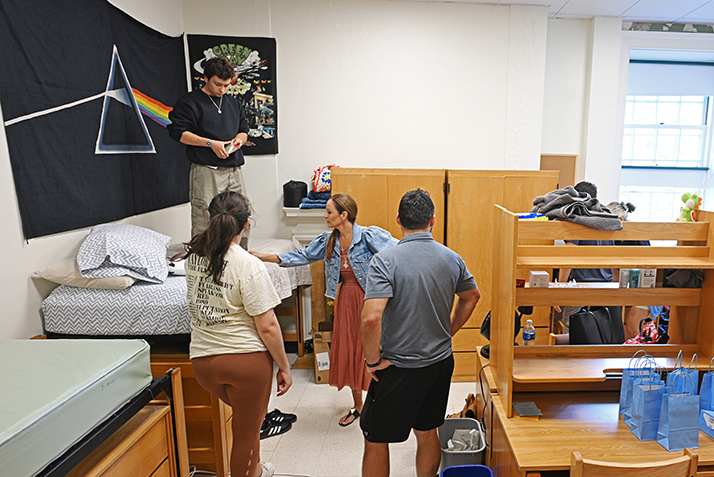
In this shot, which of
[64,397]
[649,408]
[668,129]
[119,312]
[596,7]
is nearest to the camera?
[64,397]

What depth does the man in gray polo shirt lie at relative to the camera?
180 centimetres

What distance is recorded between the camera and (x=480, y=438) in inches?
83.1

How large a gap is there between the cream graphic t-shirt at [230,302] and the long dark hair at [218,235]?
0.09 ft

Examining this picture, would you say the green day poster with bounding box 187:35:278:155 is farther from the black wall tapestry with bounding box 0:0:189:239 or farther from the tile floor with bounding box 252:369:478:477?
the tile floor with bounding box 252:369:478:477

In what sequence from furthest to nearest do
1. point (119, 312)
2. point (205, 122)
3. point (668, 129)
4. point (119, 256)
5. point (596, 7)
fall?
point (668, 129)
point (596, 7)
point (205, 122)
point (119, 256)
point (119, 312)

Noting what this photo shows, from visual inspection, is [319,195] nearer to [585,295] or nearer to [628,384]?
[585,295]

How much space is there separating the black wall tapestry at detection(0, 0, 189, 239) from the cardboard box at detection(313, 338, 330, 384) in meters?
1.70

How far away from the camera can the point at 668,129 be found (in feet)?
16.3

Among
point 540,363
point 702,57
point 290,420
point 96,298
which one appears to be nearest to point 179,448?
point 96,298

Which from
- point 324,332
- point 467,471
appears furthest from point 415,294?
point 324,332

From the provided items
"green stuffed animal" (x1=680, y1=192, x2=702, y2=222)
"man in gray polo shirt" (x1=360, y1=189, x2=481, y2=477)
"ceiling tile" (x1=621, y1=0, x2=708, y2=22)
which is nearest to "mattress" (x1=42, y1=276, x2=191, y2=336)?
"man in gray polo shirt" (x1=360, y1=189, x2=481, y2=477)

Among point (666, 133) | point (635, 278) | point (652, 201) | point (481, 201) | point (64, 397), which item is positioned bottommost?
point (64, 397)

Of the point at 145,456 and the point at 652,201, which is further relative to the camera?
the point at 652,201

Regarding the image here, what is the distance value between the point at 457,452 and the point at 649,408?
834mm
